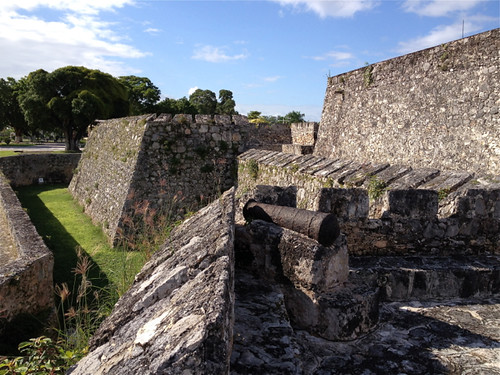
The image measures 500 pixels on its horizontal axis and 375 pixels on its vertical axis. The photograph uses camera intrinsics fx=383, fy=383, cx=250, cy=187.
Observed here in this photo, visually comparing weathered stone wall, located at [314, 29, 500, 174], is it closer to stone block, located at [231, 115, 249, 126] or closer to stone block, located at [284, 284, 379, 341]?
stone block, located at [231, 115, 249, 126]

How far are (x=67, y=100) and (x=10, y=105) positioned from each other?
1338 cm

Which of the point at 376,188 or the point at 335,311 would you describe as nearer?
the point at 335,311

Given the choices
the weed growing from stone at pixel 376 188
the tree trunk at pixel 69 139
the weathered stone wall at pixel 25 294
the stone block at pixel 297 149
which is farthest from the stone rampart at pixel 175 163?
the tree trunk at pixel 69 139

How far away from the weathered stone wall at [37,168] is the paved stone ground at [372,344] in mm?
25209

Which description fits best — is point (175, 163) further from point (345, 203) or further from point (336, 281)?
point (336, 281)

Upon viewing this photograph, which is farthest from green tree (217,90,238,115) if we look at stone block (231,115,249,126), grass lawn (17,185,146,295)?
stone block (231,115,249,126)

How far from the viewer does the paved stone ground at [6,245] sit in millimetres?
9581

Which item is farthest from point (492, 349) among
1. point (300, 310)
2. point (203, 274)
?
point (203, 274)

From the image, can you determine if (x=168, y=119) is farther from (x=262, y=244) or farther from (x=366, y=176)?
(x=262, y=244)

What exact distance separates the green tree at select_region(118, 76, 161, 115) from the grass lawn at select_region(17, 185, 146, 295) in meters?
39.8

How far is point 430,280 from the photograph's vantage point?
11.5ft

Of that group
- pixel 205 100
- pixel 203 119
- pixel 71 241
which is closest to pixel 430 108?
pixel 203 119

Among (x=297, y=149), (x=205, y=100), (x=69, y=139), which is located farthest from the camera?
(x=205, y=100)

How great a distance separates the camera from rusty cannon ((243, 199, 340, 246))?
266 cm
